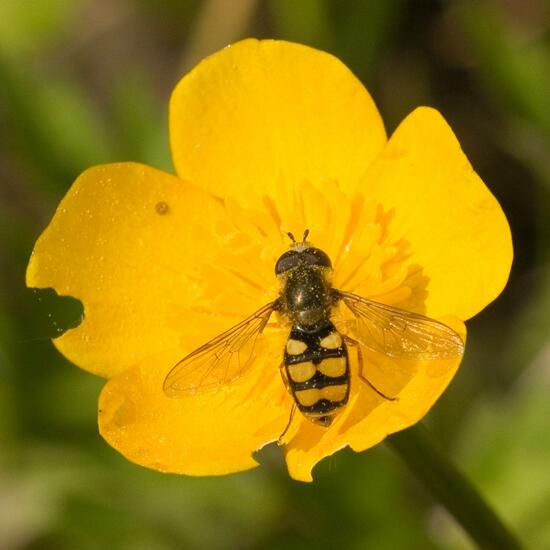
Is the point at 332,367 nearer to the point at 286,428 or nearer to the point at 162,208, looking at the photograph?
the point at 286,428

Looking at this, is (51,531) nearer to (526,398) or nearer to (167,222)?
(167,222)

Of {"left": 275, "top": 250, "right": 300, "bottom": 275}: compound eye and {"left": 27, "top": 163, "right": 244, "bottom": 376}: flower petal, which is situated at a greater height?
{"left": 275, "top": 250, "right": 300, "bottom": 275}: compound eye

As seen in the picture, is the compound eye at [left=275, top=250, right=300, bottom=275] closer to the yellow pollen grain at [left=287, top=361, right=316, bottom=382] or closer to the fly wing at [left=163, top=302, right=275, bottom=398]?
the fly wing at [left=163, top=302, right=275, bottom=398]

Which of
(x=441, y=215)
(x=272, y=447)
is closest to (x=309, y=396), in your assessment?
(x=441, y=215)

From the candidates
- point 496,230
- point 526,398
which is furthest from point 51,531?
point 496,230

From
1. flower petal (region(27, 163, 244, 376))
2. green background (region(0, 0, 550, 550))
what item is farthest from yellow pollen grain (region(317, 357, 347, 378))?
A: green background (region(0, 0, 550, 550))
